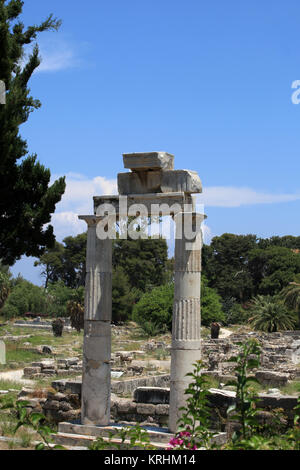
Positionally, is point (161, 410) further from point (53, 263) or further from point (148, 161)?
point (53, 263)

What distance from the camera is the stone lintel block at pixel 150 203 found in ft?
35.2

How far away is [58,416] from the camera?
12867mm

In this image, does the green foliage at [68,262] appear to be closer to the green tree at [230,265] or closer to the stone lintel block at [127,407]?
the green tree at [230,265]

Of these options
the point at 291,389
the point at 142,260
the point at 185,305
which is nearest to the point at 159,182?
the point at 185,305

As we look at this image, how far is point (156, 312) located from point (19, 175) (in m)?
19.0

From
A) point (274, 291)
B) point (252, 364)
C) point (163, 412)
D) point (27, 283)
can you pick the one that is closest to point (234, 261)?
point (274, 291)

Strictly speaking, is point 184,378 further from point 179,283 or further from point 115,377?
point 115,377

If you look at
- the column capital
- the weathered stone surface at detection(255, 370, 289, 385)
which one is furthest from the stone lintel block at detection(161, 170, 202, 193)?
the weathered stone surface at detection(255, 370, 289, 385)

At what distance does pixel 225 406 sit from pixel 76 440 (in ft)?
9.71

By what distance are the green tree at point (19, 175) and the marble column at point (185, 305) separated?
10.0m

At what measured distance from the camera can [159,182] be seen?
434 inches
